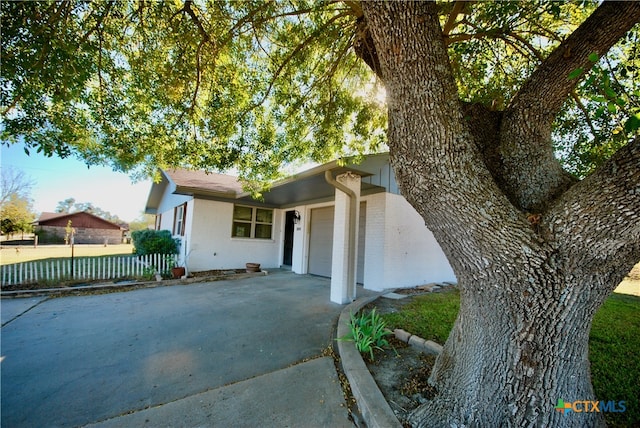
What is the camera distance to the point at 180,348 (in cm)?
331

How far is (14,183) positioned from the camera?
22.0 metres

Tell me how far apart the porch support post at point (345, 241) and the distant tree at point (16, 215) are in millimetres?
32095

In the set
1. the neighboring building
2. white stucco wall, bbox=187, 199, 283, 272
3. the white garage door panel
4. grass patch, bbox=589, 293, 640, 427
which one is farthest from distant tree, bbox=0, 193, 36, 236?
grass patch, bbox=589, 293, 640, 427

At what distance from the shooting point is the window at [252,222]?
10242mm

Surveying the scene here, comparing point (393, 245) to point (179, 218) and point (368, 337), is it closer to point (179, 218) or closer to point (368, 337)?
point (368, 337)

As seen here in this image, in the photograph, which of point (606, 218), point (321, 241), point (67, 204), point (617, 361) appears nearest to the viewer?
point (606, 218)

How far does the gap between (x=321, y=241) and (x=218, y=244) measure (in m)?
4.05

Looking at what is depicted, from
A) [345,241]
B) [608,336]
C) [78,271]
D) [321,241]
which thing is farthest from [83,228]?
[608,336]

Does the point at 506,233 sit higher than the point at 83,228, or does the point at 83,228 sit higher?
the point at 506,233

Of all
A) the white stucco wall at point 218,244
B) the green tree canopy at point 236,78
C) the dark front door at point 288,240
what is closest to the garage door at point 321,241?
the dark front door at point 288,240

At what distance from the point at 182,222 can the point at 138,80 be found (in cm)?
748

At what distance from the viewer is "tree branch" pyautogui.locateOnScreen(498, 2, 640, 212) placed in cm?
179

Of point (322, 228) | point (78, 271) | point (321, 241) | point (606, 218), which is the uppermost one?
point (606, 218)

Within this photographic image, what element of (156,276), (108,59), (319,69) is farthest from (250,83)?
(156,276)
